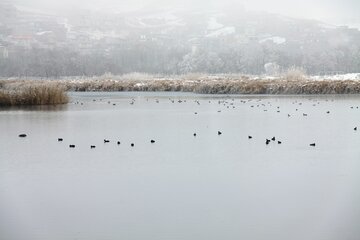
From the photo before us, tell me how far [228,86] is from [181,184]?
78.0 feet

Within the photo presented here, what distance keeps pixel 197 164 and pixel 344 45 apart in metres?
58.8

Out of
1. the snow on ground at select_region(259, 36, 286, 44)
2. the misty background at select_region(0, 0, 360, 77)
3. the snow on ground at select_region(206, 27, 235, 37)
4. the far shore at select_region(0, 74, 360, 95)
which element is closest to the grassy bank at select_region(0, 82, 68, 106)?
the far shore at select_region(0, 74, 360, 95)

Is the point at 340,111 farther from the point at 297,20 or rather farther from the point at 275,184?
the point at 297,20

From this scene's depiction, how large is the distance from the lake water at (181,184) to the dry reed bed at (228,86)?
14.5 m

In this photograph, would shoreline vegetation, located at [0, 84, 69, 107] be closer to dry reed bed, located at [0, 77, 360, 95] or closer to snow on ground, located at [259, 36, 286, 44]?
dry reed bed, located at [0, 77, 360, 95]

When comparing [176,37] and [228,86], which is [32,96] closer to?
[228,86]

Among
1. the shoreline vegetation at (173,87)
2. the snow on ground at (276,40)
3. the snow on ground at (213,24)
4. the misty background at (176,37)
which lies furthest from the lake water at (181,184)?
the snow on ground at (213,24)

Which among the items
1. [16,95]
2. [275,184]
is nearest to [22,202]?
[275,184]

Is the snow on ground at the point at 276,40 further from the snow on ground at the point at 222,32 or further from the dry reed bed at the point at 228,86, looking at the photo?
the dry reed bed at the point at 228,86

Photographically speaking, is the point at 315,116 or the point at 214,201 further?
the point at 315,116

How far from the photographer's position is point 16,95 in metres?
19.6

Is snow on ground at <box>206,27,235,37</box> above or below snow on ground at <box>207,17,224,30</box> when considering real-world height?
below

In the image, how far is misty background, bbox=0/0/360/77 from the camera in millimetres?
58406

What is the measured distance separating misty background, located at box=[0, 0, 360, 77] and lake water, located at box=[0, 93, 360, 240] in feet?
138
